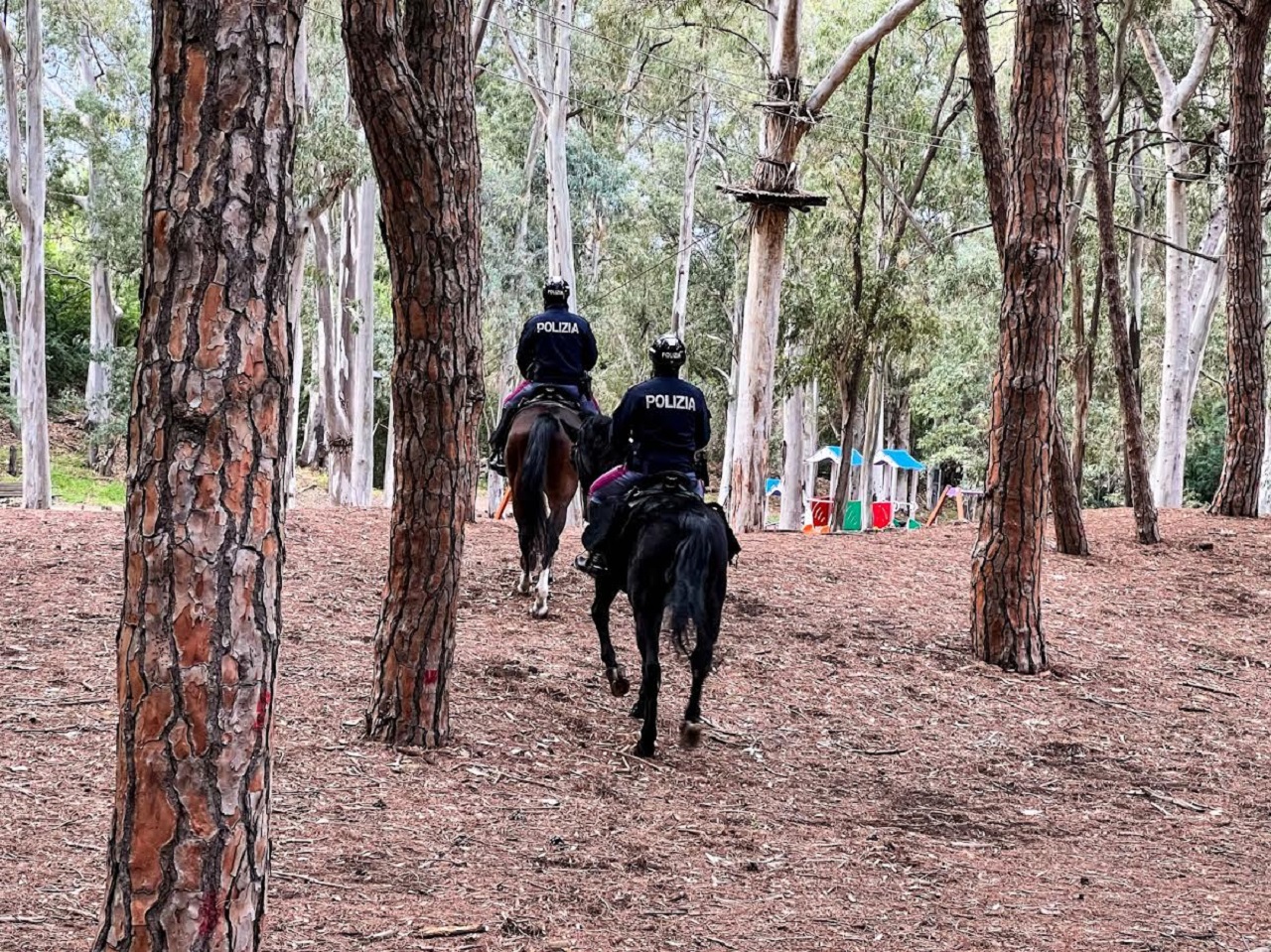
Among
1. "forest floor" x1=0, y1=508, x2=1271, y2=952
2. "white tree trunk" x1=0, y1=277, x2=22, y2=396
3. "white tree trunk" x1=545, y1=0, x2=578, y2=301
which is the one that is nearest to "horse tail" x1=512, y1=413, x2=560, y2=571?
"forest floor" x1=0, y1=508, x2=1271, y2=952

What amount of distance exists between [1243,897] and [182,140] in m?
5.08

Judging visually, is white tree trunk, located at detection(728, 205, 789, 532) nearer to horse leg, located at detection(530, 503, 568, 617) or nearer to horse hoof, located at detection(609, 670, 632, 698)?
horse leg, located at detection(530, 503, 568, 617)

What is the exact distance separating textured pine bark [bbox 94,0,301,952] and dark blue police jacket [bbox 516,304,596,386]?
683 cm

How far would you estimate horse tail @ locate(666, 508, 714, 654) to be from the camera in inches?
277

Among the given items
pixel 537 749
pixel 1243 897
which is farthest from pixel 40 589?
pixel 1243 897

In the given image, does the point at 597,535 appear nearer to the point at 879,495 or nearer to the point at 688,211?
the point at 688,211

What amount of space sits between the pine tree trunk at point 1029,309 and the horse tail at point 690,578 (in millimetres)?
3661

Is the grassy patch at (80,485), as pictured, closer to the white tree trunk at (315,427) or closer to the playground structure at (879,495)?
the white tree trunk at (315,427)

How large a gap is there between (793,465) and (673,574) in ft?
78.1

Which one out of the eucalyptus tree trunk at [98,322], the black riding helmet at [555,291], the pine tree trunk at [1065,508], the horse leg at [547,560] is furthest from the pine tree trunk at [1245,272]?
the eucalyptus tree trunk at [98,322]

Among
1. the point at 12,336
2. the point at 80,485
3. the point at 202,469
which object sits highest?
the point at 12,336

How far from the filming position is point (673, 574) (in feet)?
23.5

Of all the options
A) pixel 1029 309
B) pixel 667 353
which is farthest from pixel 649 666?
pixel 1029 309

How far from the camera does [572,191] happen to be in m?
34.1
